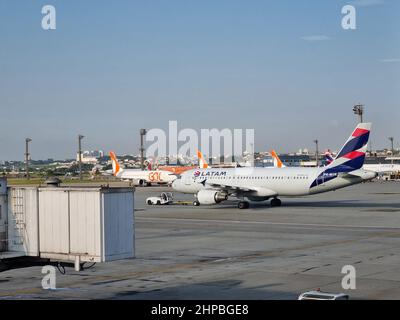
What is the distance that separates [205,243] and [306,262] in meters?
9.67

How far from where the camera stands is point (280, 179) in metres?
65.3

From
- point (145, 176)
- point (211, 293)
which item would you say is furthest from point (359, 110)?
point (211, 293)

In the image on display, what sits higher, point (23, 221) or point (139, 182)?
point (23, 221)

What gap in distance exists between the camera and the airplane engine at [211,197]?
6538 centimetres

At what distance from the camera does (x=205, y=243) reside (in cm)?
3959

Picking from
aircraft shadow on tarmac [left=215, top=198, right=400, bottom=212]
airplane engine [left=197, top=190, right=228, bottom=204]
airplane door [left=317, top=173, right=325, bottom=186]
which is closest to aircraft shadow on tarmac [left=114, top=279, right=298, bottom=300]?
airplane door [left=317, top=173, right=325, bottom=186]

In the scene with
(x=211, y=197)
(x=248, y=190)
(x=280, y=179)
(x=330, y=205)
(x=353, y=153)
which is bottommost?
(x=330, y=205)

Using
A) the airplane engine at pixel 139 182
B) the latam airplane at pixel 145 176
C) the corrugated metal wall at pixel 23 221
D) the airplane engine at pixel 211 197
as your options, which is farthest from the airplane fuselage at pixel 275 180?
the airplane engine at pixel 139 182

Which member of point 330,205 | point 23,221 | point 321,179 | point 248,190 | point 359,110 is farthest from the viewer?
point 359,110

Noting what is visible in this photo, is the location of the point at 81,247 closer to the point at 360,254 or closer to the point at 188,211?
the point at 360,254

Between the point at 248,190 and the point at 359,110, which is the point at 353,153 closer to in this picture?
the point at 248,190

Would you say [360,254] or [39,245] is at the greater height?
[39,245]

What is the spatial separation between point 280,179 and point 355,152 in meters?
8.01
